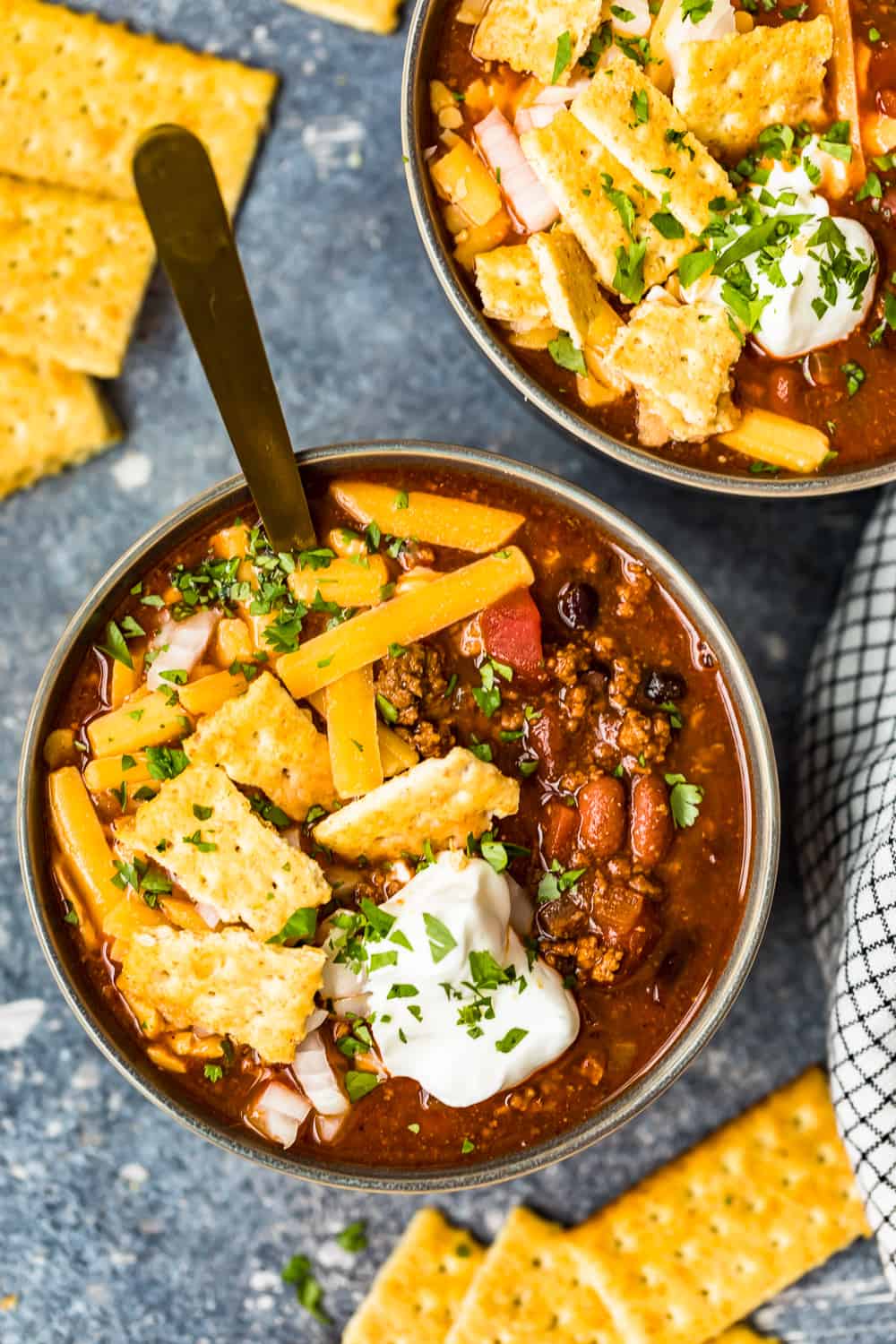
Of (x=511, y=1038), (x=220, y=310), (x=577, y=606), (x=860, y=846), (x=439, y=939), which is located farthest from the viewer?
(x=860, y=846)

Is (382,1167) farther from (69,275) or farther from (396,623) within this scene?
(69,275)

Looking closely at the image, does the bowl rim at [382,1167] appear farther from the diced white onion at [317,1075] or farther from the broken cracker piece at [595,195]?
the broken cracker piece at [595,195]

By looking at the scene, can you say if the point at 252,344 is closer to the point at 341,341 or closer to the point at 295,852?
the point at 295,852

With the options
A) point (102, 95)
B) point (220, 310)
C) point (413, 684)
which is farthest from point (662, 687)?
point (102, 95)

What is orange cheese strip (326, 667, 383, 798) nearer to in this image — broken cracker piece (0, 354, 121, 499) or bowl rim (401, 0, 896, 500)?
bowl rim (401, 0, 896, 500)

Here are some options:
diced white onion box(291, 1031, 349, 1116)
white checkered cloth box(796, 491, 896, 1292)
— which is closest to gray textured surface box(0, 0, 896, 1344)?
white checkered cloth box(796, 491, 896, 1292)

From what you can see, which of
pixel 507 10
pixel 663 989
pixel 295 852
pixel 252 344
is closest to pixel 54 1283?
pixel 295 852

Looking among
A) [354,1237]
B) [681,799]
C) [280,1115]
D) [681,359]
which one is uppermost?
[681,359]
